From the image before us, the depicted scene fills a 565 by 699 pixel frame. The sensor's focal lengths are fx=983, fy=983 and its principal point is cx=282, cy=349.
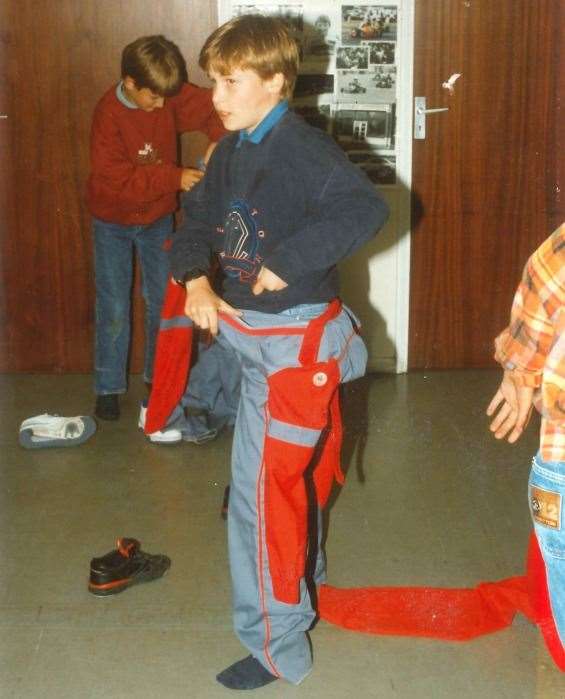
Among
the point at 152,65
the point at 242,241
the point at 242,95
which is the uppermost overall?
the point at 152,65

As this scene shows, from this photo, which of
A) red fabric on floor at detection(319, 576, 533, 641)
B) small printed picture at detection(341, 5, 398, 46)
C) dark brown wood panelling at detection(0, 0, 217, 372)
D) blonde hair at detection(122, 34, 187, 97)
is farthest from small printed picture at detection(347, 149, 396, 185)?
red fabric on floor at detection(319, 576, 533, 641)

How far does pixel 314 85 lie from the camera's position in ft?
14.2

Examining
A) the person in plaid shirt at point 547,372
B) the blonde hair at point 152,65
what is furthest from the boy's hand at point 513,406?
the blonde hair at point 152,65

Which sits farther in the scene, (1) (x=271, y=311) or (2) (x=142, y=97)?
(2) (x=142, y=97)

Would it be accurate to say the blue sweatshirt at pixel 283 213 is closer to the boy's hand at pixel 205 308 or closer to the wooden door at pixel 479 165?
the boy's hand at pixel 205 308

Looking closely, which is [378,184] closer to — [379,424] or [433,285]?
[433,285]

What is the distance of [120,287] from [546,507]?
2.61 m

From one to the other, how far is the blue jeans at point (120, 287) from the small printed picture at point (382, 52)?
46.2 inches

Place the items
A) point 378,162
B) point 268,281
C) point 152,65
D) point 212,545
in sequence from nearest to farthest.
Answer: point 268,281 < point 212,545 < point 152,65 < point 378,162

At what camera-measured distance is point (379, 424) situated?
3.88 meters

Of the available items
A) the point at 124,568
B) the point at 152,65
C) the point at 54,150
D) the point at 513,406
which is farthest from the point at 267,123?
the point at 54,150

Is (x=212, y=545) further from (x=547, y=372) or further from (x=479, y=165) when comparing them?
(x=479, y=165)

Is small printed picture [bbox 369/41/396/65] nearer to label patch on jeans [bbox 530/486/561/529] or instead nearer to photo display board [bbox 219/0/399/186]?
photo display board [bbox 219/0/399/186]

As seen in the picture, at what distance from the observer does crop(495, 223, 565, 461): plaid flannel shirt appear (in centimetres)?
162
